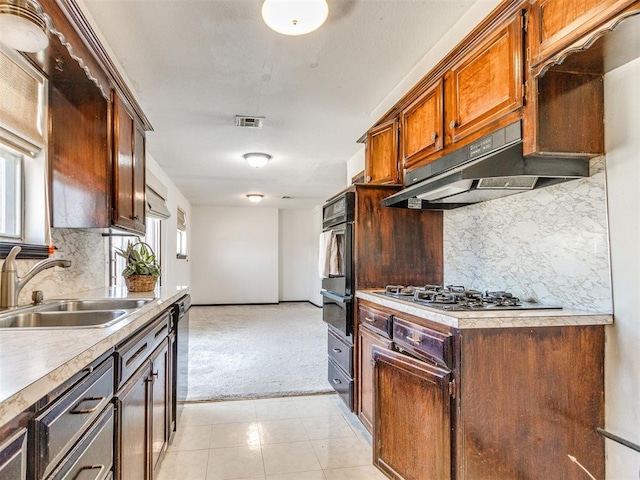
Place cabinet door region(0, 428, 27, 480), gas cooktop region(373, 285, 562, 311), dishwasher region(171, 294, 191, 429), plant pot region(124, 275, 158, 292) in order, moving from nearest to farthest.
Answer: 1. cabinet door region(0, 428, 27, 480)
2. gas cooktop region(373, 285, 562, 311)
3. dishwasher region(171, 294, 191, 429)
4. plant pot region(124, 275, 158, 292)

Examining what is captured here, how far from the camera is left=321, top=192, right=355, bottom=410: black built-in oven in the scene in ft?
8.80

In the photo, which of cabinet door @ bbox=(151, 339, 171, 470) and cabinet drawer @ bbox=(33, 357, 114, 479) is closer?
cabinet drawer @ bbox=(33, 357, 114, 479)

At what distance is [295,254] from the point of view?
977cm

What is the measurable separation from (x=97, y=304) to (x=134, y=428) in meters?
0.81

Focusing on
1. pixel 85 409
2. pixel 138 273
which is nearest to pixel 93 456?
pixel 85 409

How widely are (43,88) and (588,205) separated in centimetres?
263

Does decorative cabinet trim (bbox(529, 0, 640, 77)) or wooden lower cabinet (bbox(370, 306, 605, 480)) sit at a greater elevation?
decorative cabinet trim (bbox(529, 0, 640, 77))

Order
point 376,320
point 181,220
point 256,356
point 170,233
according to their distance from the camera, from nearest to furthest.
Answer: point 376,320, point 256,356, point 170,233, point 181,220

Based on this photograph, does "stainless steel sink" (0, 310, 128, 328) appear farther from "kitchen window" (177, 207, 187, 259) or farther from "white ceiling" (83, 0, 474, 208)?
"kitchen window" (177, 207, 187, 259)

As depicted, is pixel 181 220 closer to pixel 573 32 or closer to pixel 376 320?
pixel 376 320

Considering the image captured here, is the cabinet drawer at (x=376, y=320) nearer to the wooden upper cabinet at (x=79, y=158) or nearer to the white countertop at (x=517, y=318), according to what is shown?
the white countertop at (x=517, y=318)

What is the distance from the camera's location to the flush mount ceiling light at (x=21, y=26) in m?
1.22

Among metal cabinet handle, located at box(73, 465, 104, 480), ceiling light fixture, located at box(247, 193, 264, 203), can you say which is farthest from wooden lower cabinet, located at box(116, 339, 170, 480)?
ceiling light fixture, located at box(247, 193, 264, 203)

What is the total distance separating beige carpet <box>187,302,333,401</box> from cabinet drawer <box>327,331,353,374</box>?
0.41 meters
